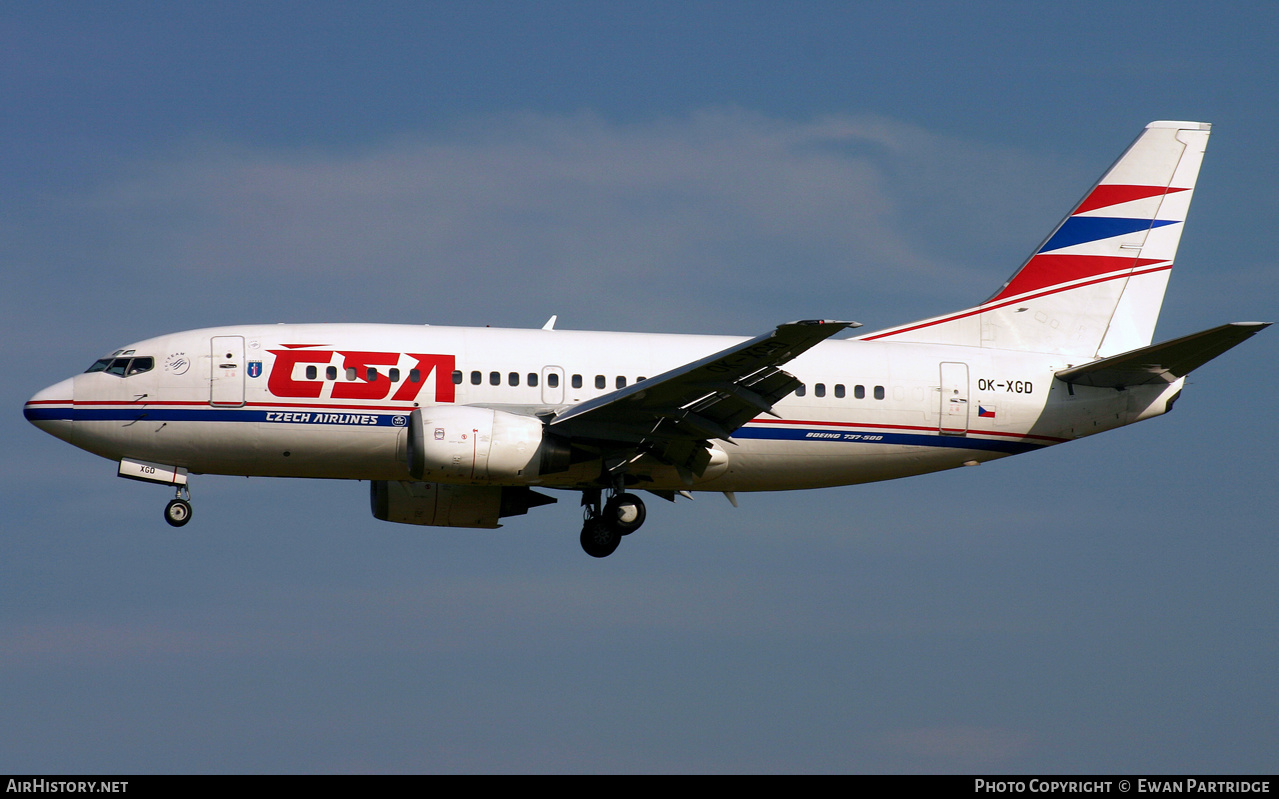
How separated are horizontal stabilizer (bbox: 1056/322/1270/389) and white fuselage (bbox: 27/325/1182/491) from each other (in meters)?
0.26

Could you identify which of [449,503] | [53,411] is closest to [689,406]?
[449,503]

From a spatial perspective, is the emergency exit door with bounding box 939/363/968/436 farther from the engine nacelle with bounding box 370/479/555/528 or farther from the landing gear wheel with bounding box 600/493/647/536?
the engine nacelle with bounding box 370/479/555/528

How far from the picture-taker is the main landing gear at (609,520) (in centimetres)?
3241

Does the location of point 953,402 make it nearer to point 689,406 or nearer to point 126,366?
point 689,406

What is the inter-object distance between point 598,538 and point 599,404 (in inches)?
174

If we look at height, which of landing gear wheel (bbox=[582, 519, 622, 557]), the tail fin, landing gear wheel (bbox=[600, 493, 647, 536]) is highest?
the tail fin

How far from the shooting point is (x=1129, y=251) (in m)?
37.2

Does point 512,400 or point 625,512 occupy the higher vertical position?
point 512,400

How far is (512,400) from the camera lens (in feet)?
104

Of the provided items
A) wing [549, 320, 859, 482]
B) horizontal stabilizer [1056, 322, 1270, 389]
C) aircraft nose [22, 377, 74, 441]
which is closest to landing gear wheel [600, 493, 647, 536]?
wing [549, 320, 859, 482]

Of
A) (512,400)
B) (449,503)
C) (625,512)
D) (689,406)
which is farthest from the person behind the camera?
(449,503)

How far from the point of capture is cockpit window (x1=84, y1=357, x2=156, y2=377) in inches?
1239

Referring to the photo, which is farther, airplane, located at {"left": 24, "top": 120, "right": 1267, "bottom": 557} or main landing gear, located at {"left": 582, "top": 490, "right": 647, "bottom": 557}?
main landing gear, located at {"left": 582, "top": 490, "right": 647, "bottom": 557}
